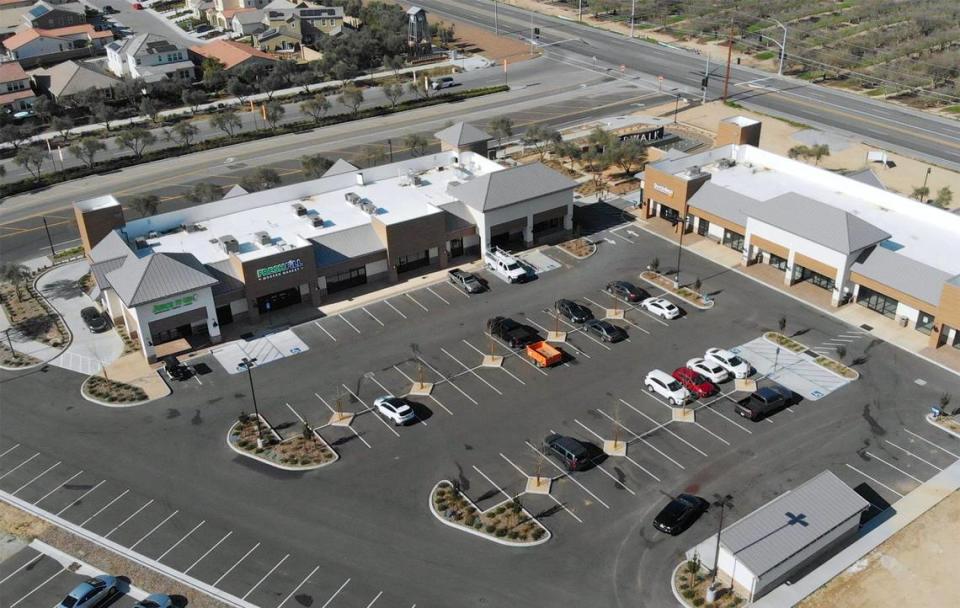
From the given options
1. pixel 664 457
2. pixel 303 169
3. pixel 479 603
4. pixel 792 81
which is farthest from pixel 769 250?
pixel 792 81

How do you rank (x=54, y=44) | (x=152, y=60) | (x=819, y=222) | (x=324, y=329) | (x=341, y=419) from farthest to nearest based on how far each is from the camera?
(x=54, y=44), (x=152, y=60), (x=819, y=222), (x=324, y=329), (x=341, y=419)

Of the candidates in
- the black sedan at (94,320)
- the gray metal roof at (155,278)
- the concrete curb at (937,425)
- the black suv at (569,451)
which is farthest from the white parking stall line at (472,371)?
the concrete curb at (937,425)

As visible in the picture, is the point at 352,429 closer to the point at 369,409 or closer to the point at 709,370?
the point at 369,409

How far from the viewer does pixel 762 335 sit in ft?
208

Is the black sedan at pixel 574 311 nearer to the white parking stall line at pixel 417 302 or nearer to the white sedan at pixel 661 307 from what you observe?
the white sedan at pixel 661 307

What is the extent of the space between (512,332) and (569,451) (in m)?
14.8

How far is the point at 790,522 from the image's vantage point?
143 ft

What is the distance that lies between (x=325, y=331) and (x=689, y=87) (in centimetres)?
7983

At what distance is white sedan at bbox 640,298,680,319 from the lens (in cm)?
6575

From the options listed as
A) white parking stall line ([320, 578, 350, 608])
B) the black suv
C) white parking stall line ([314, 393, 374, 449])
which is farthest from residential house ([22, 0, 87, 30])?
white parking stall line ([320, 578, 350, 608])

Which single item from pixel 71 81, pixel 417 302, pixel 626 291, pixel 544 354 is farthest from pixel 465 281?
A: pixel 71 81

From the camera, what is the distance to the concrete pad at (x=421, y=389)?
190 ft

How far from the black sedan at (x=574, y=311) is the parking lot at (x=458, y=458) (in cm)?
99

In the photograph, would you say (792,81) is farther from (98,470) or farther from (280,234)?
(98,470)
